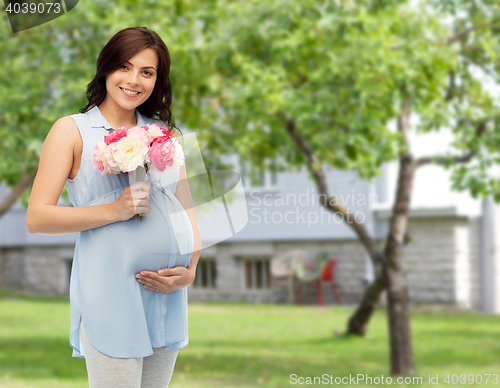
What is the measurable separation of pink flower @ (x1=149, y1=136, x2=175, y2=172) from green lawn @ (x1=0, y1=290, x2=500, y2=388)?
185 inches

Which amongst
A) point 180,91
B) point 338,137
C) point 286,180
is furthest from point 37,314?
point 338,137

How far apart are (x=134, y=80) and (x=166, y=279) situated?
0.56m

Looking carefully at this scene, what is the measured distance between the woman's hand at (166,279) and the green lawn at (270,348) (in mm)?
4552

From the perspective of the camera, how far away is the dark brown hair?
5.74 ft

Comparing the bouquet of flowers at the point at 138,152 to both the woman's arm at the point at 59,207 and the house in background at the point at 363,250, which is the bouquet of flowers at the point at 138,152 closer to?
the woman's arm at the point at 59,207

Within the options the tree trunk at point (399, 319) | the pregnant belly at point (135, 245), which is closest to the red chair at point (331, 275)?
the tree trunk at point (399, 319)

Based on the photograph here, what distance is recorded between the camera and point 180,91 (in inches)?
257

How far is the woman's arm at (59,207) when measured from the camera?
1.64 m

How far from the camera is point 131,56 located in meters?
1.75

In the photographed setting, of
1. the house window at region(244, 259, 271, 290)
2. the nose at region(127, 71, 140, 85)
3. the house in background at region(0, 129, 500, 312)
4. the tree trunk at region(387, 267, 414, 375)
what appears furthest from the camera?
the house window at region(244, 259, 271, 290)

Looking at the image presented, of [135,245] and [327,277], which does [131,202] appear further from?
[327,277]

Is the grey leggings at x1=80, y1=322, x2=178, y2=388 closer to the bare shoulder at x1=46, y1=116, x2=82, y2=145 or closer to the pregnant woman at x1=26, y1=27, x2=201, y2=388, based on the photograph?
the pregnant woman at x1=26, y1=27, x2=201, y2=388

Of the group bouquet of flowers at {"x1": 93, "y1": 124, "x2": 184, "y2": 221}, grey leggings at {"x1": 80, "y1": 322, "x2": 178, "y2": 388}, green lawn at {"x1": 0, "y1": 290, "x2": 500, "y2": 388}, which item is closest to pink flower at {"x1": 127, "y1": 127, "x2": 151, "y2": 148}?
bouquet of flowers at {"x1": 93, "y1": 124, "x2": 184, "y2": 221}

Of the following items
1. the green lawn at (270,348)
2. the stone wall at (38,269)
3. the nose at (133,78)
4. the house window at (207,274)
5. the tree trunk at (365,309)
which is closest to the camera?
the nose at (133,78)
